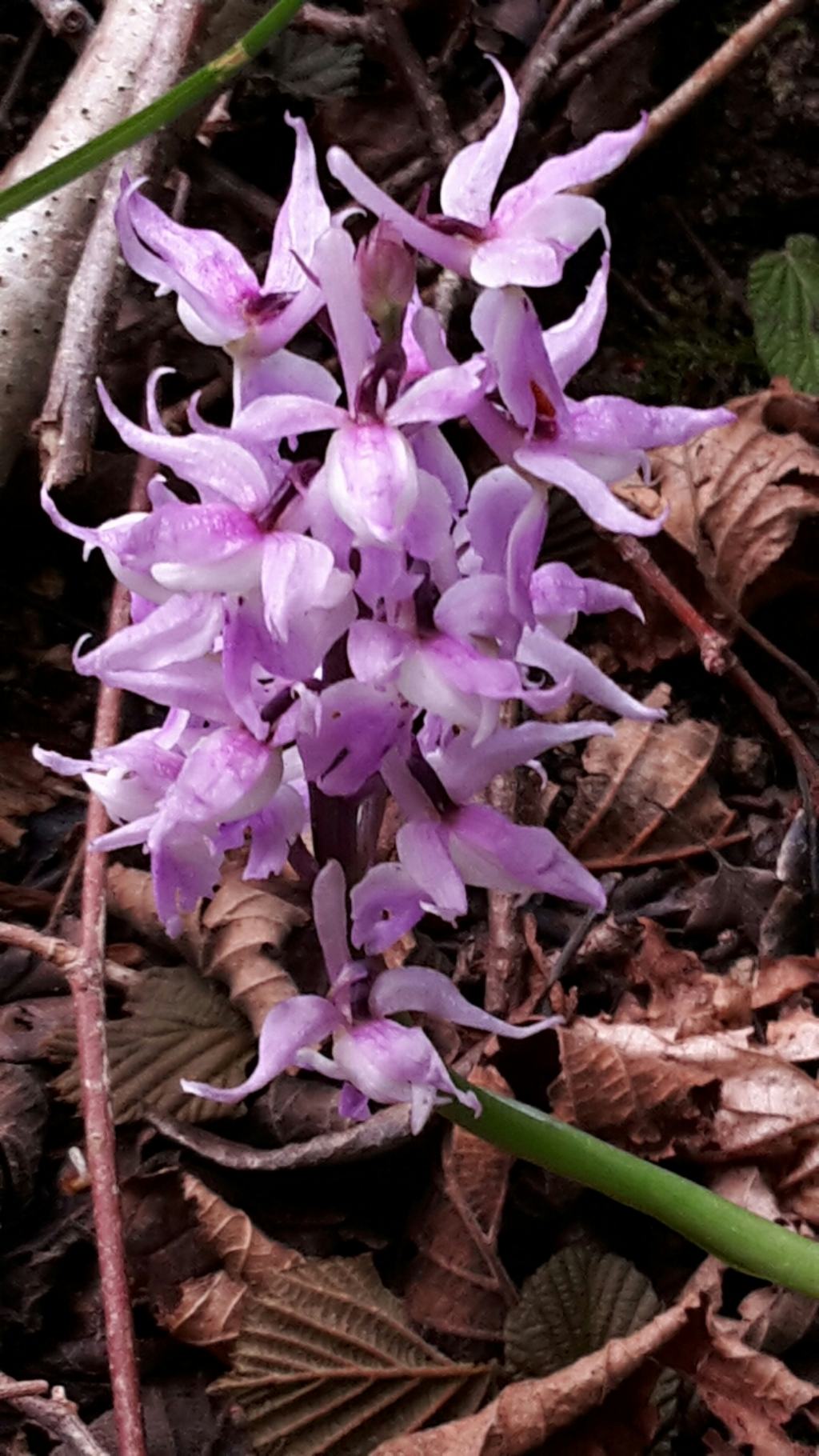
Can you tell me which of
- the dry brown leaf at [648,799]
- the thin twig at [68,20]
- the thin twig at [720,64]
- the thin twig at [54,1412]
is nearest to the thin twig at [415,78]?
the thin twig at [720,64]

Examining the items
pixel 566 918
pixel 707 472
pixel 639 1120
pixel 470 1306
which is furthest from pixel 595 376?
pixel 470 1306

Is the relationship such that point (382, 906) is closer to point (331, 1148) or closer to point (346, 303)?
point (346, 303)

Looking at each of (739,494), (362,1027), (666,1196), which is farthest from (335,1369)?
(739,494)

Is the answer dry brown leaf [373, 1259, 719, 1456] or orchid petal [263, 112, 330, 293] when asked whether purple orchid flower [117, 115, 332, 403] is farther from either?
dry brown leaf [373, 1259, 719, 1456]

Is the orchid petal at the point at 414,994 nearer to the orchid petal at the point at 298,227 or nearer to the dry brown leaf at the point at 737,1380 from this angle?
the orchid petal at the point at 298,227

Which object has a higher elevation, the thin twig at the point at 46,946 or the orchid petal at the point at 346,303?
the orchid petal at the point at 346,303
